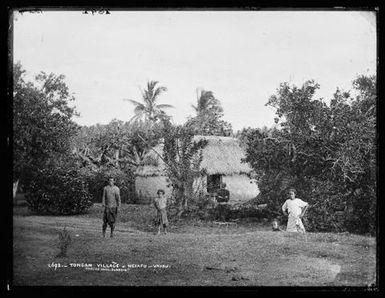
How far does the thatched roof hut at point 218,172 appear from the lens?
8.50m

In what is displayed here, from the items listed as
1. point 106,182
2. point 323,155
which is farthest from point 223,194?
point 106,182

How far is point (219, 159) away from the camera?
8.53m

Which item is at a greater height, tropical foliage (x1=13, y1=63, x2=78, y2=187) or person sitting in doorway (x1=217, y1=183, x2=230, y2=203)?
tropical foliage (x1=13, y1=63, x2=78, y2=187)

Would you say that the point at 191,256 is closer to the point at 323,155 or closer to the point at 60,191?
the point at 60,191

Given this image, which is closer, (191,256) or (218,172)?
(191,256)

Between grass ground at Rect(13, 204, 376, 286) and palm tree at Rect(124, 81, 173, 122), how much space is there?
5.10ft

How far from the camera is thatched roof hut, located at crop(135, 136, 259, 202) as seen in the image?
8.50 meters

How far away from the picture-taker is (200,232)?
27.9 feet

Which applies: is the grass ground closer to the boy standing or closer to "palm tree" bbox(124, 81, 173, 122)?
the boy standing

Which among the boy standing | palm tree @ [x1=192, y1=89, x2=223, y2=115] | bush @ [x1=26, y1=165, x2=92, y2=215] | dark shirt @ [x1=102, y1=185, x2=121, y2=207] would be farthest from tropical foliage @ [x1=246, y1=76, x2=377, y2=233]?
bush @ [x1=26, y1=165, x2=92, y2=215]

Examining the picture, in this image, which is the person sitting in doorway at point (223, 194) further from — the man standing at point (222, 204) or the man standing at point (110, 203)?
the man standing at point (110, 203)

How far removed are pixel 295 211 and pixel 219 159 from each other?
1586 mm
